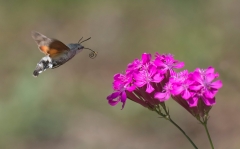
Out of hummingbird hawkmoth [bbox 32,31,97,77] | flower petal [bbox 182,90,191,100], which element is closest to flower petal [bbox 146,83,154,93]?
flower petal [bbox 182,90,191,100]

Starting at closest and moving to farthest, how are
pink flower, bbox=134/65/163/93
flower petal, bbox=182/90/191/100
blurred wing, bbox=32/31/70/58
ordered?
flower petal, bbox=182/90/191/100 < pink flower, bbox=134/65/163/93 < blurred wing, bbox=32/31/70/58

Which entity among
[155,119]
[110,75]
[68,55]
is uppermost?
[110,75]

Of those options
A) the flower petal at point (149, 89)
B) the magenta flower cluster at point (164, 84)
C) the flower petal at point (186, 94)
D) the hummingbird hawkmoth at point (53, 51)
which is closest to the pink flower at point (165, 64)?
the magenta flower cluster at point (164, 84)

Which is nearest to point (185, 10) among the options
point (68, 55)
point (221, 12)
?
point (221, 12)

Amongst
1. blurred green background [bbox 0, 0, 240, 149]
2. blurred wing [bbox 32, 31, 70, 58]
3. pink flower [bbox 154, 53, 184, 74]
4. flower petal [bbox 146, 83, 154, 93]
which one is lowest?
flower petal [bbox 146, 83, 154, 93]

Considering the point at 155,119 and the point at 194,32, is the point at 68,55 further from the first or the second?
the point at 194,32

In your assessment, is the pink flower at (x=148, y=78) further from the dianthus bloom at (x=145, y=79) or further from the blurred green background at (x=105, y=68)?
the blurred green background at (x=105, y=68)

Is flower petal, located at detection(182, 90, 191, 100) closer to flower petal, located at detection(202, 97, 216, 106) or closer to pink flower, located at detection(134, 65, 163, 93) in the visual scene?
flower petal, located at detection(202, 97, 216, 106)
